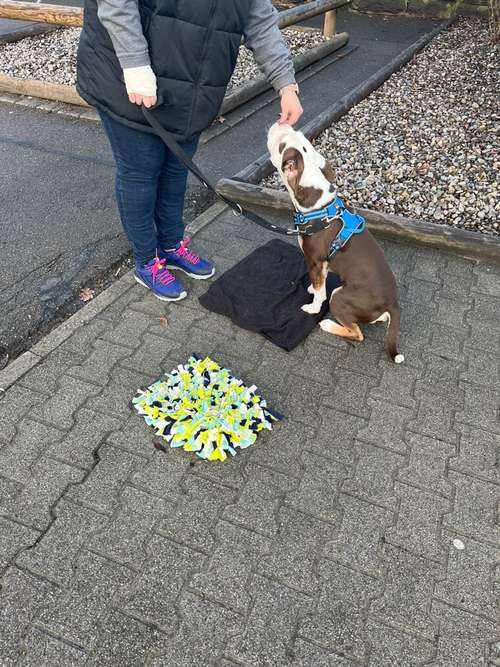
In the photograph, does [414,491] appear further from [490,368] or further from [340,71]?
[340,71]

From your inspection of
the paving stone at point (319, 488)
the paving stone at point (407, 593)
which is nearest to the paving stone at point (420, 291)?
the paving stone at point (319, 488)

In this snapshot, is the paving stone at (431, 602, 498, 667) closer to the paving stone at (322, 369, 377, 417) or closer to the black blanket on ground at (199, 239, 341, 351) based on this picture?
the paving stone at (322, 369, 377, 417)

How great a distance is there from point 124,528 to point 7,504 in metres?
0.59

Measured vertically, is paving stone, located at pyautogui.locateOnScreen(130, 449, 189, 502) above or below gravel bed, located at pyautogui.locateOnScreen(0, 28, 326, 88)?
below

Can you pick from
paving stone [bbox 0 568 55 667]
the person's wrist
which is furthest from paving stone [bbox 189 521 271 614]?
the person's wrist

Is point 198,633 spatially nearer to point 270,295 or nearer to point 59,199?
point 270,295

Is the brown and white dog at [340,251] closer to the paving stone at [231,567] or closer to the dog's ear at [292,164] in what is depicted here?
the dog's ear at [292,164]

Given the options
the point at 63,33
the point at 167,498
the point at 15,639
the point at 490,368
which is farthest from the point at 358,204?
the point at 63,33

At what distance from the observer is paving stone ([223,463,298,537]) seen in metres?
2.43

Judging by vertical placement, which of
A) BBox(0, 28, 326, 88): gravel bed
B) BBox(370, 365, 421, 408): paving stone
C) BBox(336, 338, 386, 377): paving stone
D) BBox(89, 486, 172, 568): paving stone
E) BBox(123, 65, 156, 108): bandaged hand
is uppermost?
BBox(123, 65, 156, 108): bandaged hand

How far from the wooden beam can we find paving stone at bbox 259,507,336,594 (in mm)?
6826

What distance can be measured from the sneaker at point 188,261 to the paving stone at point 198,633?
237 centimetres

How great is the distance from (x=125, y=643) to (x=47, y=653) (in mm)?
294

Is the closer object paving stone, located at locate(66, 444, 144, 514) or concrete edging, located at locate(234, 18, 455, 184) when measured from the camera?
paving stone, located at locate(66, 444, 144, 514)
